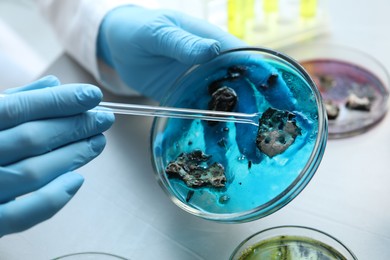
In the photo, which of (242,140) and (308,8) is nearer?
(242,140)

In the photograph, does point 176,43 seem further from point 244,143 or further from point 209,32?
point 244,143

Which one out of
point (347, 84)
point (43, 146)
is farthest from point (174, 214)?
point (347, 84)

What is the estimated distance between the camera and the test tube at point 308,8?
5.77 ft

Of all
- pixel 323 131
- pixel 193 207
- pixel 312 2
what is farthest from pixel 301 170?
pixel 312 2

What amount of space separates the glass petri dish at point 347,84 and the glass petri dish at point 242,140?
0.35 m

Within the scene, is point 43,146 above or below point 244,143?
below

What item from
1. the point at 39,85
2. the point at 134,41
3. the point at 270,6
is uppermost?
the point at 270,6

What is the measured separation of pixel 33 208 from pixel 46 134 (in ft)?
0.54

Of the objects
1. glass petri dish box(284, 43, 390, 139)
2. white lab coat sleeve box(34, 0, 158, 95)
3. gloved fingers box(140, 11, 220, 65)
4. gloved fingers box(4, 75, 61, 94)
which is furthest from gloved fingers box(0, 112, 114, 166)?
glass petri dish box(284, 43, 390, 139)

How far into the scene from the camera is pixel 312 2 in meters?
1.76

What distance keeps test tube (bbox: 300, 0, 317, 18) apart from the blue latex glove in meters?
0.54

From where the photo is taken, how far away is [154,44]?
4.42ft

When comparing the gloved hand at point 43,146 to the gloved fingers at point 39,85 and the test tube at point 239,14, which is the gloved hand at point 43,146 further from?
the test tube at point 239,14

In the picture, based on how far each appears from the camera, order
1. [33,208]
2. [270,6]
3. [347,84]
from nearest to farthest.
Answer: [33,208]
[347,84]
[270,6]
